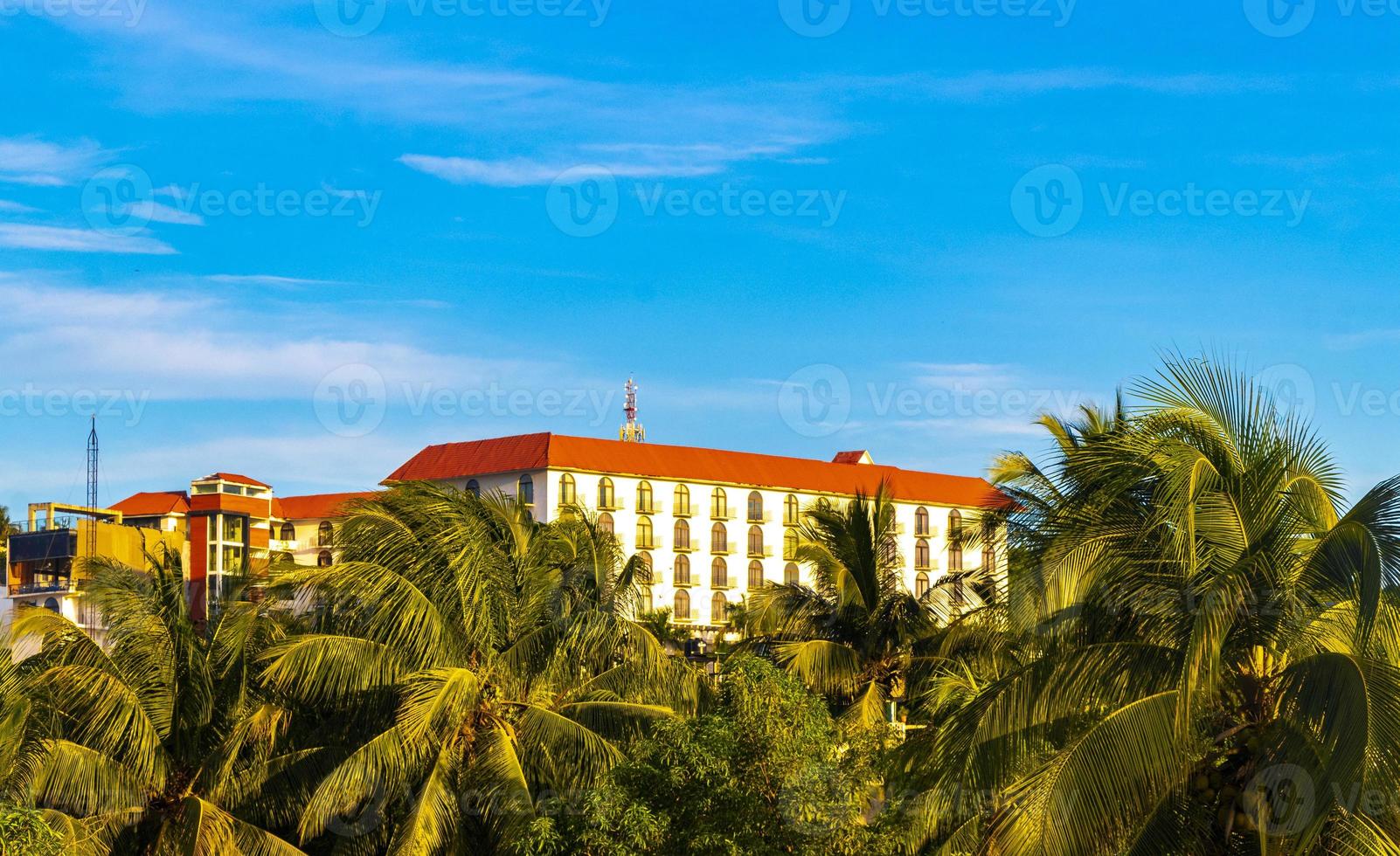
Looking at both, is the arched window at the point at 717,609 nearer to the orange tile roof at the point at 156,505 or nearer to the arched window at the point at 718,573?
the arched window at the point at 718,573

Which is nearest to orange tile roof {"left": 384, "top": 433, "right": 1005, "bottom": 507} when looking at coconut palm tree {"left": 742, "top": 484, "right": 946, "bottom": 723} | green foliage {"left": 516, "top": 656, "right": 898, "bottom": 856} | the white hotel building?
the white hotel building

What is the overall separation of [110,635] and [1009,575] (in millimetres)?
16797

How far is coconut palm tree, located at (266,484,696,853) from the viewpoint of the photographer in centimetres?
2336

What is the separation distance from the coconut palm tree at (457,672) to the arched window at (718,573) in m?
83.9

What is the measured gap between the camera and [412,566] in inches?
1020

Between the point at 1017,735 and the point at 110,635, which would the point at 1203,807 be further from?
the point at 110,635

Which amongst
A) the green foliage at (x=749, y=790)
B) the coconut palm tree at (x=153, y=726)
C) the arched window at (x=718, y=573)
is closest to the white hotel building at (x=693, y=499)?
the arched window at (x=718, y=573)

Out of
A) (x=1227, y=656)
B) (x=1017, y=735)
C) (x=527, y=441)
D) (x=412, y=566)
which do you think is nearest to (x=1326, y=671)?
(x=1227, y=656)

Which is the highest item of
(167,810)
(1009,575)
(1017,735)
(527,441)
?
(527,441)

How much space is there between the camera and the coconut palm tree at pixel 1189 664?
13586mm

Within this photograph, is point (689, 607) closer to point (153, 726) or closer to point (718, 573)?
point (718, 573)

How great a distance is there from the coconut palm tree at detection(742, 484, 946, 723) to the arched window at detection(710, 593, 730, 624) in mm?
77953

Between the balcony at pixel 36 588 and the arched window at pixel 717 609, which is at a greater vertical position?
the balcony at pixel 36 588

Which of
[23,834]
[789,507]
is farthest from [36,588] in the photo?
[23,834]
